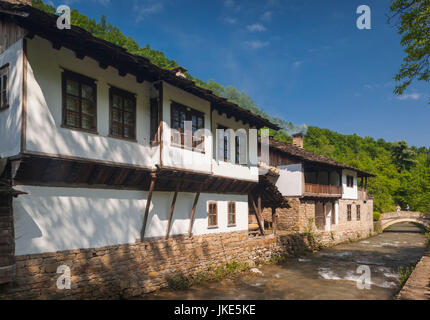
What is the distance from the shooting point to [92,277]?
344 inches

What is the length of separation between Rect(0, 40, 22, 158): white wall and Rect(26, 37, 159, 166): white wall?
8.7 inches

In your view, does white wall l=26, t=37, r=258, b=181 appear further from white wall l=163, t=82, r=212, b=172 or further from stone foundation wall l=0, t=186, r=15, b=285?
stone foundation wall l=0, t=186, r=15, b=285

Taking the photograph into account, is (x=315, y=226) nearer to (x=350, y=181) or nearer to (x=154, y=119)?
(x=350, y=181)

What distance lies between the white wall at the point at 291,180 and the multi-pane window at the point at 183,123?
11941 millimetres

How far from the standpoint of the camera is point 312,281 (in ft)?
44.6

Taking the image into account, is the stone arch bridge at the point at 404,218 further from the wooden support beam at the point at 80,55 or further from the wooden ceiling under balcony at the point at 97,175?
the wooden support beam at the point at 80,55

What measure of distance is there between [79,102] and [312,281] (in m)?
11.8

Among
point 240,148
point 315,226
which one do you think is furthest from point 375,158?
point 240,148

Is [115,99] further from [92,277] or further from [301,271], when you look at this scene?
[301,271]

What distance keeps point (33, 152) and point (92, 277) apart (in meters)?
3.90

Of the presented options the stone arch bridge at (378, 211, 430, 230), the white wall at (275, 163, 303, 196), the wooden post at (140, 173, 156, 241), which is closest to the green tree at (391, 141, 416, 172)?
the stone arch bridge at (378, 211, 430, 230)

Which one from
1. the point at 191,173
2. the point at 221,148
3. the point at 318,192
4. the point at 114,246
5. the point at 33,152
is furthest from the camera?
the point at 318,192

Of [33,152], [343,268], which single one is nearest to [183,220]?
[33,152]

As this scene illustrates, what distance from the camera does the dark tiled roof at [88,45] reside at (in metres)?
7.09
